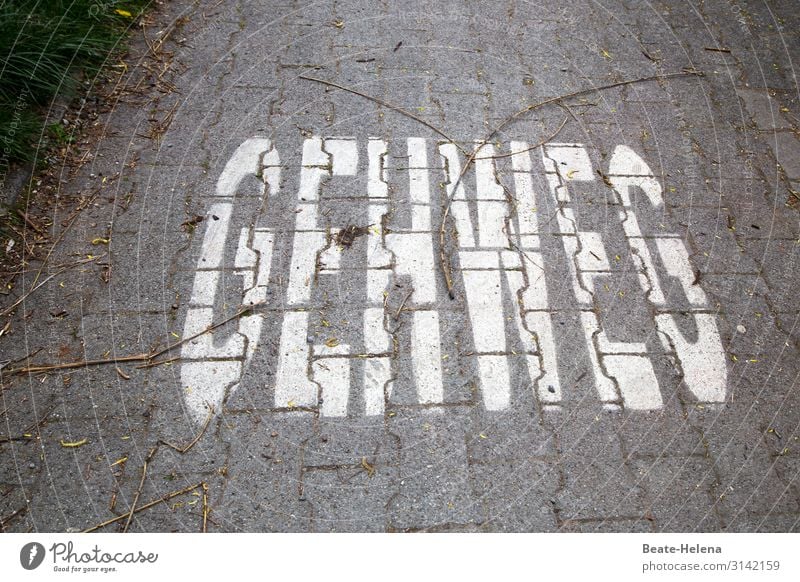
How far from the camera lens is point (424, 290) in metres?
3.29

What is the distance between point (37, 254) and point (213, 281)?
2.81 feet

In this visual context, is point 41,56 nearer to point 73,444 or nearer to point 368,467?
point 73,444

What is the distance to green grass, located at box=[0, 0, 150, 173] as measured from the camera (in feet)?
12.3

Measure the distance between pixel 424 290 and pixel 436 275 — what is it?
11cm

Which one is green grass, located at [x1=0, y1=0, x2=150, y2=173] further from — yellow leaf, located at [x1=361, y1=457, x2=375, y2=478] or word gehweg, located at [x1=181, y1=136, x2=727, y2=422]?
yellow leaf, located at [x1=361, y1=457, x2=375, y2=478]

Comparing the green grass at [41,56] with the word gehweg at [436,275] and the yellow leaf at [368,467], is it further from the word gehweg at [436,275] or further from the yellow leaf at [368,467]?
the yellow leaf at [368,467]

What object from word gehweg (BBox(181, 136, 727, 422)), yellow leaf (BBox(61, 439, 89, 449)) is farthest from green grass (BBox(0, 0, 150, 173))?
yellow leaf (BBox(61, 439, 89, 449))

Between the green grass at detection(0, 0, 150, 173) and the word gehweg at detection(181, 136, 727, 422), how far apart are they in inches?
42.2

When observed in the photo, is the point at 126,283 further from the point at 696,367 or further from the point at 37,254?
the point at 696,367

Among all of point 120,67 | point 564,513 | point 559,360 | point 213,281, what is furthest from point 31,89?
point 564,513

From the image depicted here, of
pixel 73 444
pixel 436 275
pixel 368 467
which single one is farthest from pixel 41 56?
pixel 368 467

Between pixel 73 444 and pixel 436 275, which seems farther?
pixel 436 275

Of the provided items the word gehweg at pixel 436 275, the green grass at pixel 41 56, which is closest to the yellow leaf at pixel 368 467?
the word gehweg at pixel 436 275

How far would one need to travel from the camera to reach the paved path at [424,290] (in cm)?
266
